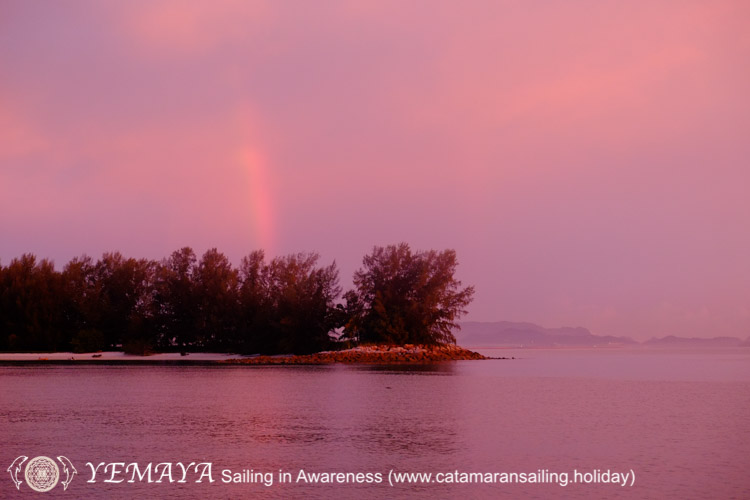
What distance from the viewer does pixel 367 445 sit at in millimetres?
24438

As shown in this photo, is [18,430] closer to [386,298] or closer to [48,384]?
[48,384]

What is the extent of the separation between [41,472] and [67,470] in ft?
2.23

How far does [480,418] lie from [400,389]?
18.5m

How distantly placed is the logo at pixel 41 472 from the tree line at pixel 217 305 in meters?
81.0

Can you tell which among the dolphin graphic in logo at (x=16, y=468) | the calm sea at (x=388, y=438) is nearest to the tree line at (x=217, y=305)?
the calm sea at (x=388, y=438)

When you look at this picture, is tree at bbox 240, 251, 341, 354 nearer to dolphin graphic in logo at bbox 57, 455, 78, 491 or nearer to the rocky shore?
the rocky shore

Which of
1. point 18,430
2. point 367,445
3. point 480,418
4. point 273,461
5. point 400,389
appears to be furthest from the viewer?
point 400,389

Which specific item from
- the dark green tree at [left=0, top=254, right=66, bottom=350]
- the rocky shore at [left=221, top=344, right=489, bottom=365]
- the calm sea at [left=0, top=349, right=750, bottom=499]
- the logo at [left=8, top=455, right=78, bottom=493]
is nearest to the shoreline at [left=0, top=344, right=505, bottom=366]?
the rocky shore at [left=221, top=344, right=489, bottom=365]

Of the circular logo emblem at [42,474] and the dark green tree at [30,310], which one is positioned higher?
the dark green tree at [30,310]

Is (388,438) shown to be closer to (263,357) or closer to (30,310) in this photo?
(263,357)

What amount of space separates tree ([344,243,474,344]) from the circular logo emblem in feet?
276

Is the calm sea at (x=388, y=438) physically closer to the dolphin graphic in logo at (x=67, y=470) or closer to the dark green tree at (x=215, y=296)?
the dolphin graphic in logo at (x=67, y=470)

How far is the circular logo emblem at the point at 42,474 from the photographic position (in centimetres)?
1770

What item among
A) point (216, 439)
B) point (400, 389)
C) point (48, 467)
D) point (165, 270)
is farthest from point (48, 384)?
point (165, 270)
